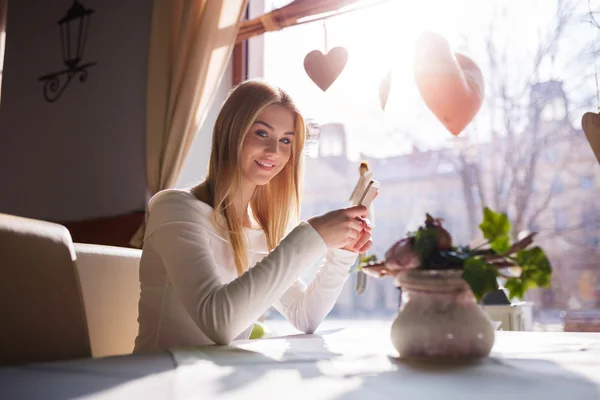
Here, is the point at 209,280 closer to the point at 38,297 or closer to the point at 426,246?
the point at 38,297

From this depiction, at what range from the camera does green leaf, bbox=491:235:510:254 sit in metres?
0.73

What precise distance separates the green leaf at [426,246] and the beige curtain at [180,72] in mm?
1950

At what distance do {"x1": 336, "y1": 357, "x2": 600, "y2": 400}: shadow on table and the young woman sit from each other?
0.36 meters

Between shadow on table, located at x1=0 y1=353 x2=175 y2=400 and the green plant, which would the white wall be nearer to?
shadow on table, located at x1=0 y1=353 x2=175 y2=400

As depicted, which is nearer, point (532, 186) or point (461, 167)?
point (532, 186)

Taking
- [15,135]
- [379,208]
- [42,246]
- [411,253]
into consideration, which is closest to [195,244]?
[42,246]

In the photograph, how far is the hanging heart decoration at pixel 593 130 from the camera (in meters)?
1.79

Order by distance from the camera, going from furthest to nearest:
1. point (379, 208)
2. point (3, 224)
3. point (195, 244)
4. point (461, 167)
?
point (379, 208) < point (461, 167) < point (195, 244) < point (3, 224)

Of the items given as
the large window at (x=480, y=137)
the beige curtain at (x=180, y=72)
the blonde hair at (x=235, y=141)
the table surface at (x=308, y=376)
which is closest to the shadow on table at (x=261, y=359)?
the table surface at (x=308, y=376)

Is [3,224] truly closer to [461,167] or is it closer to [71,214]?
[461,167]

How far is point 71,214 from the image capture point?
318 cm

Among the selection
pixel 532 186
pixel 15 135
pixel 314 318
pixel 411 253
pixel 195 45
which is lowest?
pixel 314 318

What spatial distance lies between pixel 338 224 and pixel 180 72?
185cm

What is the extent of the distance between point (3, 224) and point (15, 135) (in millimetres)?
3021
